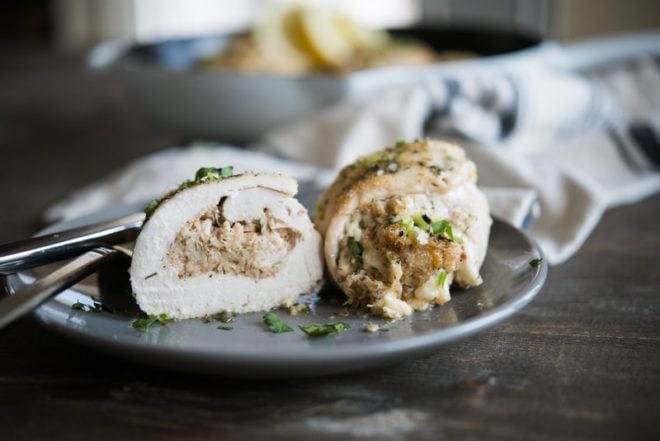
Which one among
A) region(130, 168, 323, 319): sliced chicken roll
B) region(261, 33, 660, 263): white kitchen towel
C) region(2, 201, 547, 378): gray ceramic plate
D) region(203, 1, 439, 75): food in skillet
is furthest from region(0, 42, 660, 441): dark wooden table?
region(203, 1, 439, 75): food in skillet

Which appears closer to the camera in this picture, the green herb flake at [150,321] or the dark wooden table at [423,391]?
the dark wooden table at [423,391]

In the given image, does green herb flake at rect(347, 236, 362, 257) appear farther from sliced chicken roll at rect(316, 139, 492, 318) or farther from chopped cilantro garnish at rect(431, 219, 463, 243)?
chopped cilantro garnish at rect(431, 219, 463, 243)

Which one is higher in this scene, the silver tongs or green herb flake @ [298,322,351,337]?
the silver tongs

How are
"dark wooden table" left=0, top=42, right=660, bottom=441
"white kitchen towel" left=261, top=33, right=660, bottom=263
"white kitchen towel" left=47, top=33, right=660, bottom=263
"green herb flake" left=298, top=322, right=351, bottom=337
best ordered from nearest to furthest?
"dark wooden table" left=0, top=42, right=660, bottom=441 → "green herb flake" left=298, top=322, right=351, bottom=337 → "white kitchen towel" left=47, top=33, right=660, bottom=263 → "white kitchen towel" left=261, top=33, right=660, bottom=263

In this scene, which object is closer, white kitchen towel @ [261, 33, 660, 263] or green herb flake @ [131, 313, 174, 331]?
green herb flake @ [131, 313, 174, 331]

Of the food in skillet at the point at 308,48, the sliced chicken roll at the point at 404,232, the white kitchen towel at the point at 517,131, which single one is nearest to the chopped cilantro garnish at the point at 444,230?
the sliced chicken roll at the point at 404,232

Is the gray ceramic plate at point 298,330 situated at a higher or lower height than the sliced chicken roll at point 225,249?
lower

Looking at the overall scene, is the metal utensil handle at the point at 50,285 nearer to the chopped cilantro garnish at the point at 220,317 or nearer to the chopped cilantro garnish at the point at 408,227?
the chopped cilantro garnish at the point at 220,317
